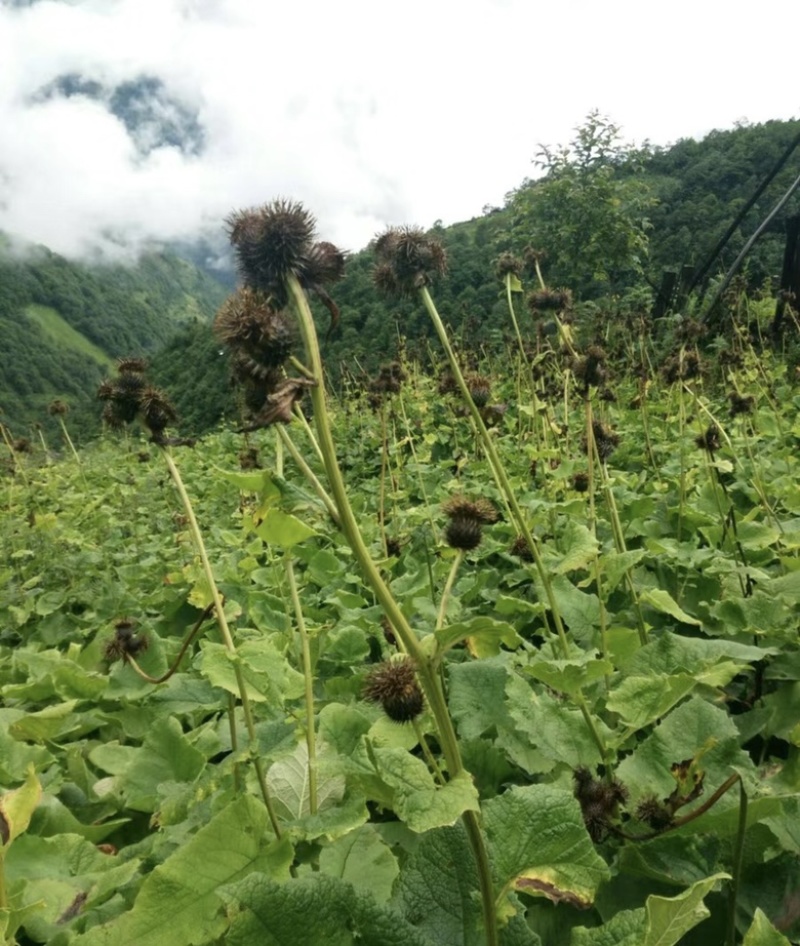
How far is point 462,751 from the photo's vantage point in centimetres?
193

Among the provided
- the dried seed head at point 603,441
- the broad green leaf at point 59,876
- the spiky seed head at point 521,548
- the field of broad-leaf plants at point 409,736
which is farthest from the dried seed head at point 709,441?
the broad green leaf at point 59,876

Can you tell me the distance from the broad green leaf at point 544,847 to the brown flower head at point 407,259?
1.80 meters

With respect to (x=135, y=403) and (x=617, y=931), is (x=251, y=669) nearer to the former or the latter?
(x=135, y=403)

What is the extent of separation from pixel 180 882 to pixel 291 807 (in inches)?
15.8

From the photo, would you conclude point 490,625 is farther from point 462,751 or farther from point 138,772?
point 138,772

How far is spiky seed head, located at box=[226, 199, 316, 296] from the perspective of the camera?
1457 millimetres

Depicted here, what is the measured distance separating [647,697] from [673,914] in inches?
32.7

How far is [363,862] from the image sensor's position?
Result: 1.47 metres

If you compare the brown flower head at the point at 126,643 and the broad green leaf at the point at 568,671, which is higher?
the brown flower head at the point at 126,643

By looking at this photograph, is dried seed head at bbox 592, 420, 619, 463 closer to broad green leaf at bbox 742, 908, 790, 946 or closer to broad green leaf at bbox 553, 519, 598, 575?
broad green leaf at bbox 553, 519, 598, 575

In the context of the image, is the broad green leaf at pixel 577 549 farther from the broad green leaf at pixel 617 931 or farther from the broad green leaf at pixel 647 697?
the broad green leaf at pixel 617 931

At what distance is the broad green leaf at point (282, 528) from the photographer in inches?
51.8

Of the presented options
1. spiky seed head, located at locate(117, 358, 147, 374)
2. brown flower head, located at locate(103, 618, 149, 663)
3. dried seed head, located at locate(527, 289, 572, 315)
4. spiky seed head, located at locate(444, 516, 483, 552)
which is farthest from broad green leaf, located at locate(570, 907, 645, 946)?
dried seed head, located at locate(527, 289, 572, 315)

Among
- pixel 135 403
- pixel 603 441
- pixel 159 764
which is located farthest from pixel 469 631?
pixel 603 441
